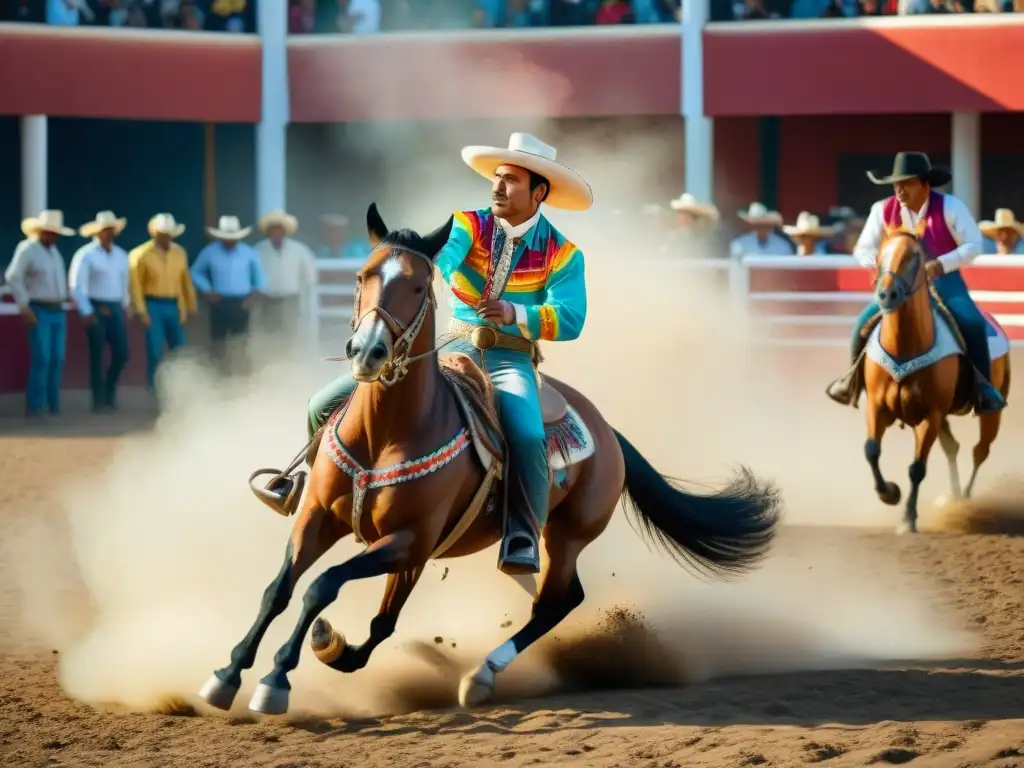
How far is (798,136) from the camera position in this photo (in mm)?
23875

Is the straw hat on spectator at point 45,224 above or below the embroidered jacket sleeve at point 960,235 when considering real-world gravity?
above

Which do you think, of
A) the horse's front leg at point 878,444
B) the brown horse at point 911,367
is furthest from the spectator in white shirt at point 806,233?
the horse's front leg at point 878,444

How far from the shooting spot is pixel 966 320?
1041cm

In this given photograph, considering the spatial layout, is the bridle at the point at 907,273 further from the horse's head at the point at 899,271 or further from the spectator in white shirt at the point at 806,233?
the spectator in white shirt at the point at 806,233

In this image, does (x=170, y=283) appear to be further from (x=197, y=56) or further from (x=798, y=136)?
(x=798, y=136)

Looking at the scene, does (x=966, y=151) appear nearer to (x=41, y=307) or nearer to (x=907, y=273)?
(x=41, y=307)

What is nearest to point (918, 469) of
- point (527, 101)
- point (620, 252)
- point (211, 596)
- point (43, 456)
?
point (211, 596)

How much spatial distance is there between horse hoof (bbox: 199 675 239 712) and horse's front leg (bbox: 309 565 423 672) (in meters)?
0.29

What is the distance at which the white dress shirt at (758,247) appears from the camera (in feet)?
59.7

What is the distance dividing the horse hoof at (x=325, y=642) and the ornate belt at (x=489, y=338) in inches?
44.8

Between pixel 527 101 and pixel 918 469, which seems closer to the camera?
pixel 918 469

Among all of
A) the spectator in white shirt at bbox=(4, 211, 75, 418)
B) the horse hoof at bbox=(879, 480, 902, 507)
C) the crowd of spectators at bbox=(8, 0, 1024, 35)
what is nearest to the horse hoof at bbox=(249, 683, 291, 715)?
the horse hoof at bbox=(879, 480, 902, 507)

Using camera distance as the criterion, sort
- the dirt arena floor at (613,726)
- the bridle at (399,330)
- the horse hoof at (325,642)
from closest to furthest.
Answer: the dirt arena floor at (613,726) → the bridle at (399,330) → the horse hoof at (325,642)

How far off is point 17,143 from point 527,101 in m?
6.82
